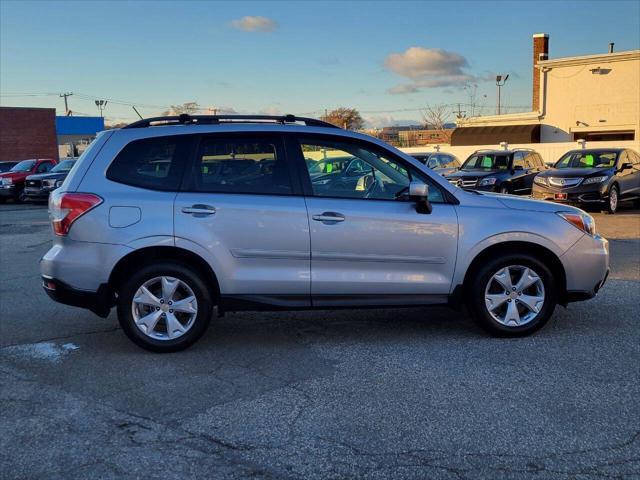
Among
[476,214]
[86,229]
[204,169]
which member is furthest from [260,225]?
[476,214]

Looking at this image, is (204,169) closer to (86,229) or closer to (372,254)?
(86,229)

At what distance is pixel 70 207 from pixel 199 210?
103cm

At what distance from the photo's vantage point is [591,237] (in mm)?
5723

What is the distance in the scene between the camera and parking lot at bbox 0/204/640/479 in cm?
347

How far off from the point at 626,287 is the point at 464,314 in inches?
97.1

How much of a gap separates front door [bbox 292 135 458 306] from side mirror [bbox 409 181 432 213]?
6 centimetres

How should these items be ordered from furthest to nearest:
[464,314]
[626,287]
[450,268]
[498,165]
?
1. [498,165]
2. [626,287]
3. [464,314]
4. [450,268]

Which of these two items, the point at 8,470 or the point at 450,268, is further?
the point at 450,268

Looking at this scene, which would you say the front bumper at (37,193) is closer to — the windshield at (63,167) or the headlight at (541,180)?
the windshield at (63,167)

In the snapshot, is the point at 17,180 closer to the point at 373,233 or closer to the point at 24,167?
the point at 24,167

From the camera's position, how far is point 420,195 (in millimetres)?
5242

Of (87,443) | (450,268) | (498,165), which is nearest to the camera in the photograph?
(87,443)

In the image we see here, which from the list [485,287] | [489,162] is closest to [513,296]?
[485,287]

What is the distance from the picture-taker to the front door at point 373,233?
5328 mm
